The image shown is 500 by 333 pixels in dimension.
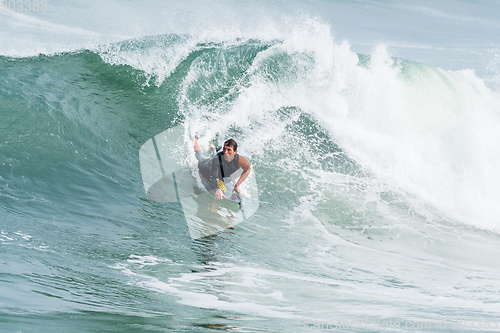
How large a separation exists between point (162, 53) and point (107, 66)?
144cm

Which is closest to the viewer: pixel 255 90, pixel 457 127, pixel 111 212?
pixel 111 212

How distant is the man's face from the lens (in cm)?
525

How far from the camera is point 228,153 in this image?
529cm

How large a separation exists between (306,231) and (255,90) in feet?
14.9

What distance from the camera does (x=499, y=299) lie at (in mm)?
4086

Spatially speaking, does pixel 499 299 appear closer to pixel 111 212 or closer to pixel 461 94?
pixel 111 212

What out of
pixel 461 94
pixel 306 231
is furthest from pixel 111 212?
pixel 461 94

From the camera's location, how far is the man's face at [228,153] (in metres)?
5.25

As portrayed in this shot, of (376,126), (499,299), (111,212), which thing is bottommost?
(499,299)

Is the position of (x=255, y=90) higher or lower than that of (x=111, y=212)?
higher

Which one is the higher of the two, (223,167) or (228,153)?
(228,153)

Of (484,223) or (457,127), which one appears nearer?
(484,223)

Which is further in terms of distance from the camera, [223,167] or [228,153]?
[223,167]

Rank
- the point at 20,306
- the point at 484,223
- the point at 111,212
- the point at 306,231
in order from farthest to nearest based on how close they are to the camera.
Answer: the point at 484,223 → the point at 306,231 → the point at 111,212 → the point at 20,306
